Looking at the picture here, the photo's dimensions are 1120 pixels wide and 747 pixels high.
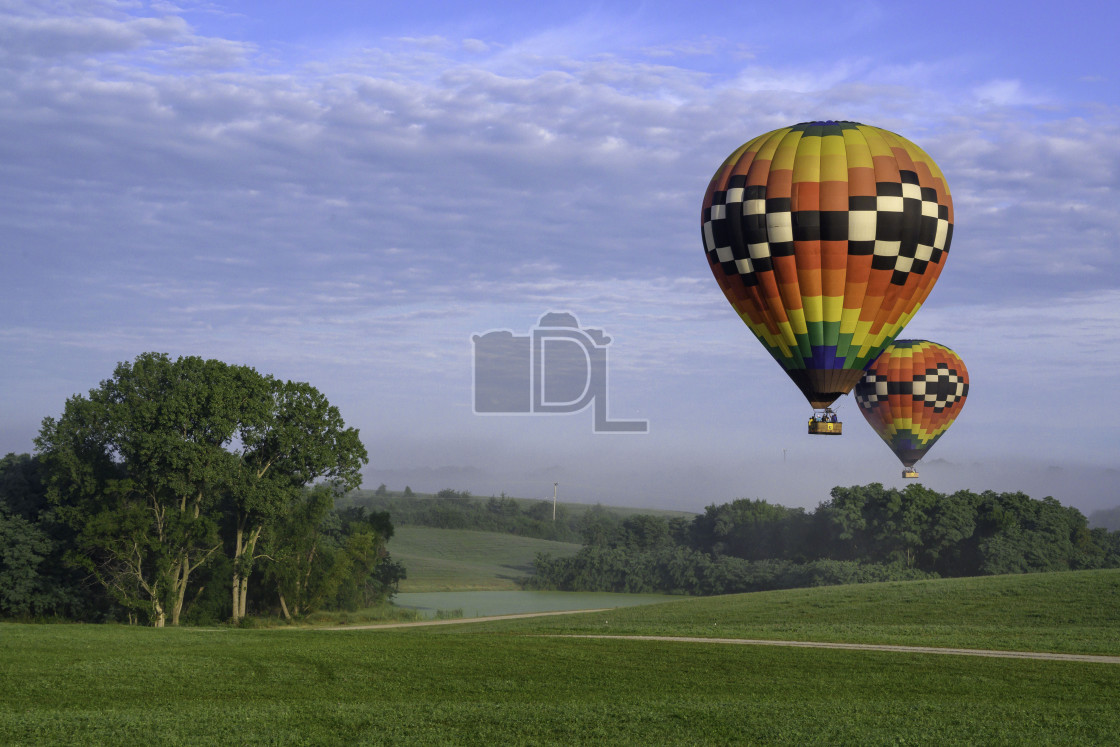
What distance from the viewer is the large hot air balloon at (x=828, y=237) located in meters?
27.9

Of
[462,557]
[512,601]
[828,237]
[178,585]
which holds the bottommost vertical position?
[462,557]

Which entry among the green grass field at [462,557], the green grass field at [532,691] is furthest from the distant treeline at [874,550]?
the green grass field at [532,691]

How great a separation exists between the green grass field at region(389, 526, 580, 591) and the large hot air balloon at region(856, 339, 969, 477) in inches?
2080

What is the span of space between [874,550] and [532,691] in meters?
74.7

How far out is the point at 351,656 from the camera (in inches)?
848

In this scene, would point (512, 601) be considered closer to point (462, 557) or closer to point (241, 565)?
point (241, 565)

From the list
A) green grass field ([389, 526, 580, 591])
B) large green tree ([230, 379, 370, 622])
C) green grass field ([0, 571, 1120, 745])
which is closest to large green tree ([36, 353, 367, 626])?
large green tree ([230, 379, 370, 622])

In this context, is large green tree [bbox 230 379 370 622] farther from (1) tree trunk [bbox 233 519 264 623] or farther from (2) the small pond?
(2) the small pond

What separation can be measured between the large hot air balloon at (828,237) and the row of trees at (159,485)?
24.7 meters

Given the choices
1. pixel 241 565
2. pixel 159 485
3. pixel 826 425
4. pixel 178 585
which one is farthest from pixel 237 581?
pixel 826 425

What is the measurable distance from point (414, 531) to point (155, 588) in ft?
300

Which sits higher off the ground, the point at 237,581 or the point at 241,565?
the point at 241,565

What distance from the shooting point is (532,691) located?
17469 millimetres

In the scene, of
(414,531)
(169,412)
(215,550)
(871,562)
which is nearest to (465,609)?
(215,550)
